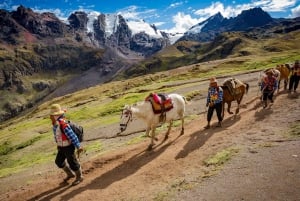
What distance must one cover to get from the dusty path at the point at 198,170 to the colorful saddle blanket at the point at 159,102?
2159 millimetres

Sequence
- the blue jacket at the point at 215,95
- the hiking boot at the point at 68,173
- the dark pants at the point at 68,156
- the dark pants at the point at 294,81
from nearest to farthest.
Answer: the dark pants at the point at 68,156 → the hiking boot at the point at 68,173 → the blue jacket at the point at 215,95 → the dark pants at the point at 294,81

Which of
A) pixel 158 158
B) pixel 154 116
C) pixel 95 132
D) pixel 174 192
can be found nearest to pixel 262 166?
pixel 174 192

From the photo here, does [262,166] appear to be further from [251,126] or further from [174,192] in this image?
[251,126]

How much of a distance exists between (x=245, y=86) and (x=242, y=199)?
15275mm

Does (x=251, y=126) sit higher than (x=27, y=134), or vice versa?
(x=251, y=126)

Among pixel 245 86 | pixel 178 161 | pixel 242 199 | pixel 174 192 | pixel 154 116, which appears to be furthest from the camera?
pixel 245 86

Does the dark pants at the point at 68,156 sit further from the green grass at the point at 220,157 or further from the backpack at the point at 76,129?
the green grass at the point at 220,157

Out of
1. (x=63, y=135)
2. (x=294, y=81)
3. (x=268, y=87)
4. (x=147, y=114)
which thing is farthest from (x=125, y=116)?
(x=294, y=81)

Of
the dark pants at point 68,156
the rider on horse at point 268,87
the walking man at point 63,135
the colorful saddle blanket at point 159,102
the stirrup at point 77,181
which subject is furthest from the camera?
the rider on horse at point 268,87

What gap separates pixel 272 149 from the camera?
15844 mm

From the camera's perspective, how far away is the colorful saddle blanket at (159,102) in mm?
20016

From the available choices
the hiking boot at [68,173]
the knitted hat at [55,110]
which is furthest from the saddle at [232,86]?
the knitted hat at [55,110]

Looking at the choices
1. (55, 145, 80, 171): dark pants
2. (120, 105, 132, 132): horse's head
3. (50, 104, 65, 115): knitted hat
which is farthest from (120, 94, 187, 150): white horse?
(50, 104, 65, 115): knitted hat

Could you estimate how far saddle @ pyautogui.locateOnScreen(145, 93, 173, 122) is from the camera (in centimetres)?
2003
